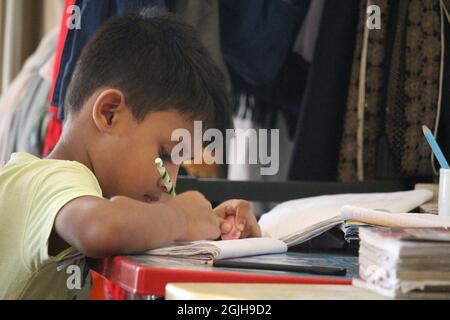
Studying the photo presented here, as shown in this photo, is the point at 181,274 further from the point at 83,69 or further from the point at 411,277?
the point at 83,69

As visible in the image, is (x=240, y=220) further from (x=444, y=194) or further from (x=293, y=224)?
(x=444, y=194)

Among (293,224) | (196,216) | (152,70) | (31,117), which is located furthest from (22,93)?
(196,216)

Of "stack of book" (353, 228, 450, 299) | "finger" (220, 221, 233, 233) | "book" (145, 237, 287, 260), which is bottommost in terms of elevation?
"finger" (220, 221, 233, 233)

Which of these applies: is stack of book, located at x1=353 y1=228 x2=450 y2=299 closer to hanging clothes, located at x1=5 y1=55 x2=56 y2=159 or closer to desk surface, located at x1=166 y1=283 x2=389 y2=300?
desk surface, located at x1=166 y1=283 x2=389 y2=300

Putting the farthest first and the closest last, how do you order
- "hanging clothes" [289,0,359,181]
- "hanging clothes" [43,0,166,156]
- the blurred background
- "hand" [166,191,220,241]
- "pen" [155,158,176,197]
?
"hanging clothes" [289,0,359,181] → the blurred background → "hanging clothes" [43,0,166,156] → "pen" [155,158,176,197] → "hand" [166,191,220,241]

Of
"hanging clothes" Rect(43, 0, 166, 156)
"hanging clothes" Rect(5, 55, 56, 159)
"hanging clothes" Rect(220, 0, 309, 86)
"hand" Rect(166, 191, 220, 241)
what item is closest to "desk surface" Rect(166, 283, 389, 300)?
"hand" Rect(166, 191, 220, 241)

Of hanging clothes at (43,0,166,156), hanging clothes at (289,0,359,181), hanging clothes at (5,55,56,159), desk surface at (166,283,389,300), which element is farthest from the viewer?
hanging clothes at (5,55,56,159)

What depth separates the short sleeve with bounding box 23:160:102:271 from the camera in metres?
1.01

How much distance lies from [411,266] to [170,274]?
25 centimetres

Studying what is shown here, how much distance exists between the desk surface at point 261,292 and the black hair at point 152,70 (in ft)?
1.69

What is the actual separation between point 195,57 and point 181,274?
609mm

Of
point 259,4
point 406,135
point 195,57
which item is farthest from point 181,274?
point 259,4

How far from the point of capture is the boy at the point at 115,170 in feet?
3.26

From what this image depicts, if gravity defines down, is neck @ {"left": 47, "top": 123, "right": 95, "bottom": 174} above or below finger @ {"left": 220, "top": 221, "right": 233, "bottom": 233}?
above
